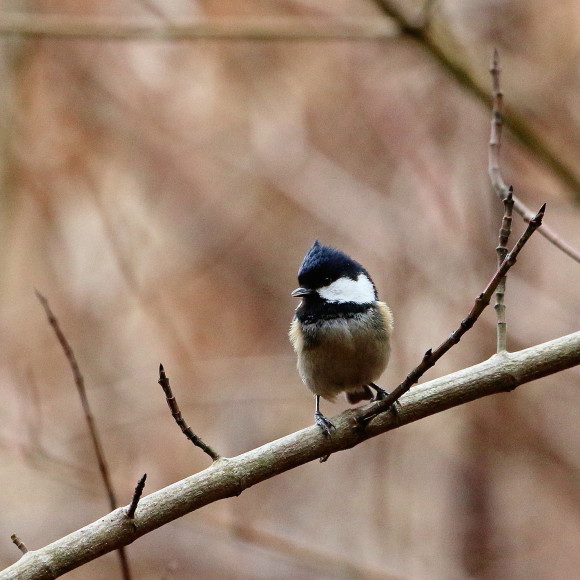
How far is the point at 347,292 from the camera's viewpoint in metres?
3.80

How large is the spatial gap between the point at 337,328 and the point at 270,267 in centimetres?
449

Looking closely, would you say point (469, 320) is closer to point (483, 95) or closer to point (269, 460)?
point (269, 460)

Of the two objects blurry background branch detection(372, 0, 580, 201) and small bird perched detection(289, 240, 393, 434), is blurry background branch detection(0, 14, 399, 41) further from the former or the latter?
small bird perched detection(289, 240, 393, 434)

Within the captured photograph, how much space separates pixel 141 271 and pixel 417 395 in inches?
219

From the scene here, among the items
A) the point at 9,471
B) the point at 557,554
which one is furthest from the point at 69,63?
the point at 557,554

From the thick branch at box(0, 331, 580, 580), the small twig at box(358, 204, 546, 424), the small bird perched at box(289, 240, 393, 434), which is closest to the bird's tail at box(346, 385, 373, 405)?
the small bird perched at box(289, 240, 393, 434)

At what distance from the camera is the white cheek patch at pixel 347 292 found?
375cm

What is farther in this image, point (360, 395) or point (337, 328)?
point (360, 395)

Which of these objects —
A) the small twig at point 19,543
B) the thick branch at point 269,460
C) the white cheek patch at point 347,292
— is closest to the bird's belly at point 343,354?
the white cheek patch at point 347,292

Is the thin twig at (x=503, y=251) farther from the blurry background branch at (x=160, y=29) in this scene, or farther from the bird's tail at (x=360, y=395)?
the blurry background branch at (x=160, y=29)

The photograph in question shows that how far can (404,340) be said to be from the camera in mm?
6387

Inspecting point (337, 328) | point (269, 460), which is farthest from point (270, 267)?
point (269, 460)

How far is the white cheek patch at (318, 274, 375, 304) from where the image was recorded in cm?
375

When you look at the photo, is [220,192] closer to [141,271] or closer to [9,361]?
[141,271]
